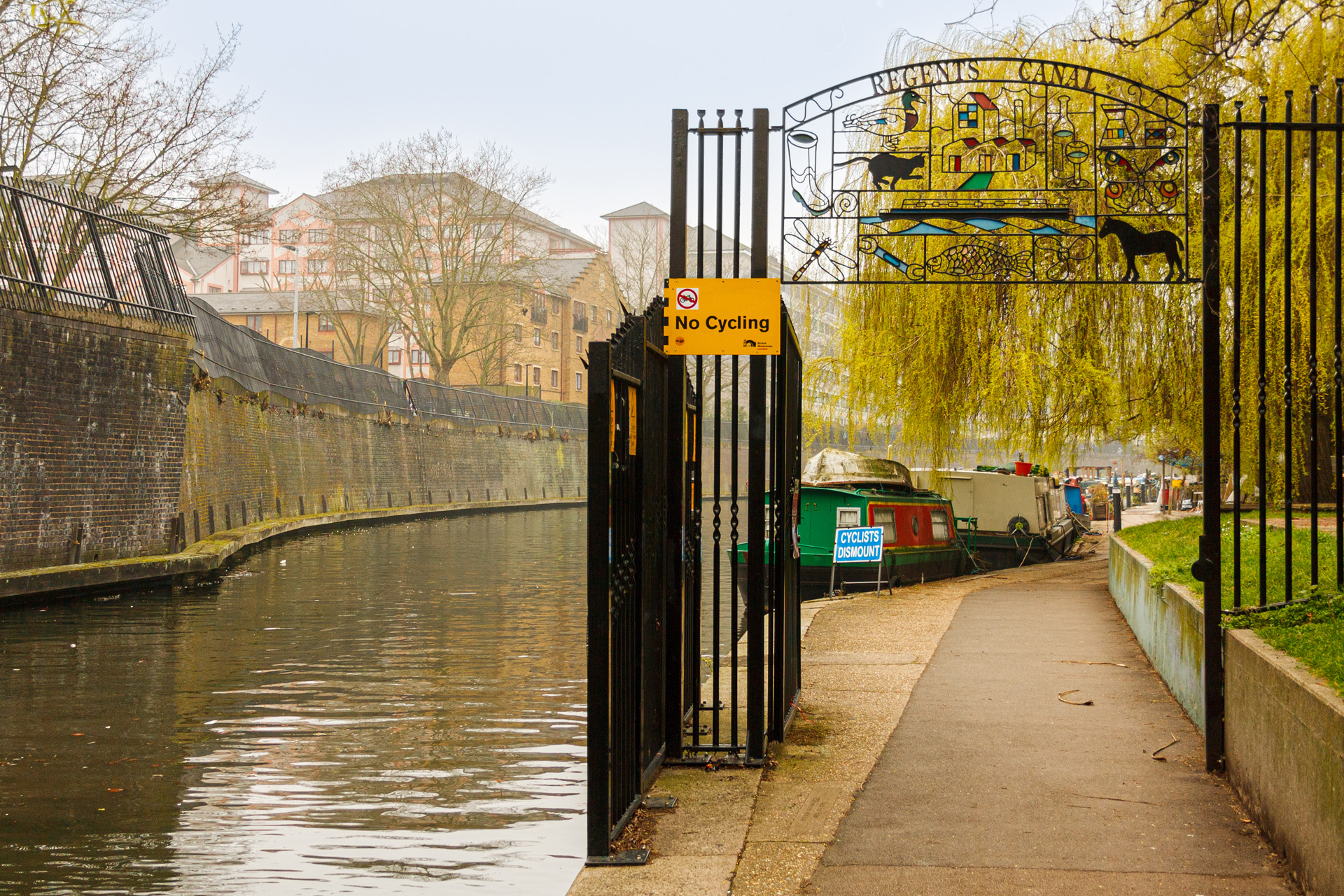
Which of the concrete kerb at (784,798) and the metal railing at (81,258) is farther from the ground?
the metal railing at (81,258)

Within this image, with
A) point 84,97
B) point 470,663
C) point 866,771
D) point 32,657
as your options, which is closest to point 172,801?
point 866,771

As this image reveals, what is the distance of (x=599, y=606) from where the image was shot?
4809 millimetres

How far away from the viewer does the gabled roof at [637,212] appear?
110 m

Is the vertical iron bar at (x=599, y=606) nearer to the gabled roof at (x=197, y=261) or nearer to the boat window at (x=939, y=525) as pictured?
the boat window at (x=939, y=525)

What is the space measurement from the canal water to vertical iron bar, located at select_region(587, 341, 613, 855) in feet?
2.91

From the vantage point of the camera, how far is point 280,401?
117 ft

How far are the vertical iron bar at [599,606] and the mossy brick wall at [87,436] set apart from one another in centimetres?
1478

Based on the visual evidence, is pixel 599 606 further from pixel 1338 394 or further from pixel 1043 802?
pixel 1338 394

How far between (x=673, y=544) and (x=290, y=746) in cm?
349

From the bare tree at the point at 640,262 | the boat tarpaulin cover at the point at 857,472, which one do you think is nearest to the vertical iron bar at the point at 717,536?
the boat tarpaulin cover at the point at 857,472

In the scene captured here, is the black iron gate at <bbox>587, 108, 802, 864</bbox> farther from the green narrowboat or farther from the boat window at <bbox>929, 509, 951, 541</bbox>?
the boat window at <bbox>929, 509, 951, 541</bbox>

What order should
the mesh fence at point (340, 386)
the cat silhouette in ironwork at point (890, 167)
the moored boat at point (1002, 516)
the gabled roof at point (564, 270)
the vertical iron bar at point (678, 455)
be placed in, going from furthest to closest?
the gabled roof at point (564, 270) < the mesh fence at point (340, 386) < the moored boat at point (1002, 516) < the cat silhouette in ironwork at point (890, 167) < the vertical iron bar at point (678, 455)

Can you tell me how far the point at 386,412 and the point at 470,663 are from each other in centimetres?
3463

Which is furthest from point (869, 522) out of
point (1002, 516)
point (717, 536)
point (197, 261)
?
point (197, 261)
